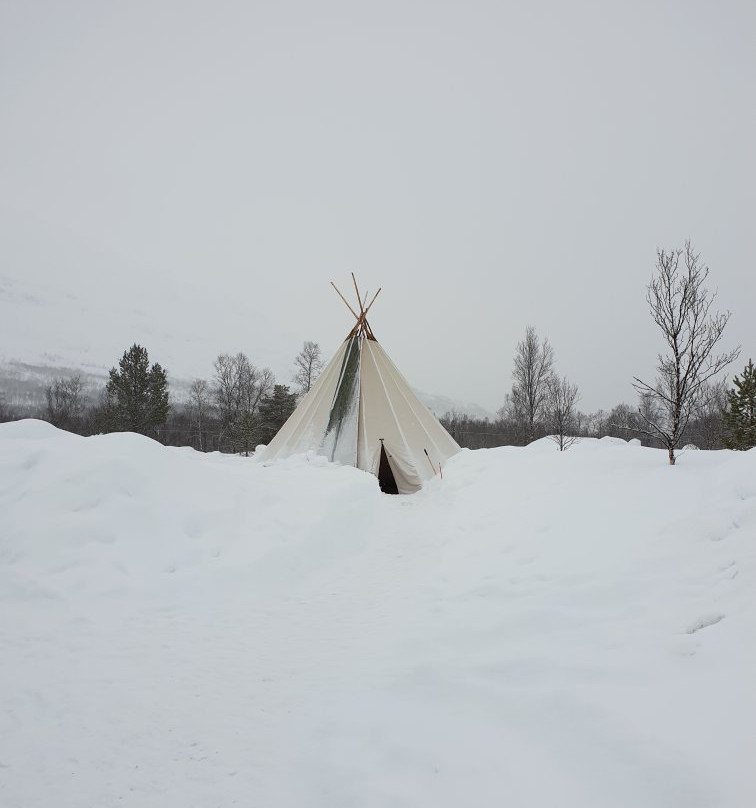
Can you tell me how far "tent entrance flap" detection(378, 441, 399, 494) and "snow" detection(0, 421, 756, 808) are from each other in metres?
5.08

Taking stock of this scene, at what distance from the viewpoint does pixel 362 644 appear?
10.8 ft

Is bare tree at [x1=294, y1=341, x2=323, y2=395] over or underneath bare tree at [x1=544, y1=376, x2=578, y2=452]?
over

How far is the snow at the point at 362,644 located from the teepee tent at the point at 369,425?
4690mm

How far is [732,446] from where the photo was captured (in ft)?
44.4

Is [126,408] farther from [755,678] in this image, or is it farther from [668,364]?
[755,678]

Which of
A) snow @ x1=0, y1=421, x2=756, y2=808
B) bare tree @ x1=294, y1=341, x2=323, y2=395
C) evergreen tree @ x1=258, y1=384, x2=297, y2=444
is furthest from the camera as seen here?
bare tree @ x1=294, y1=341, x2=323, y2=395

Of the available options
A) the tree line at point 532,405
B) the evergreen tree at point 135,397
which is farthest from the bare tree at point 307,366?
the evergreen tree at point 135,397

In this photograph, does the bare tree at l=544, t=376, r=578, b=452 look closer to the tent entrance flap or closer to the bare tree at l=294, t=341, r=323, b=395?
the tent entrance flap

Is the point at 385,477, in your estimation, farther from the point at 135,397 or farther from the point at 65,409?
the point at 65,409

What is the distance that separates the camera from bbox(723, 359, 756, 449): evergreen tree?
1297cm

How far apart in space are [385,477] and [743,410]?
1106 centimetres

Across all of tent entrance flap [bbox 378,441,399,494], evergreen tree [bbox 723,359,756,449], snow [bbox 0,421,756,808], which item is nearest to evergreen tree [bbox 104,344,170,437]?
tent entrance flap [bbox 378,441,399,494]

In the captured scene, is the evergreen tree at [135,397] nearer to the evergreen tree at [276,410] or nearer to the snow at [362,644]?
the evergreen tree at [276,410]

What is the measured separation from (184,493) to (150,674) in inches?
114
